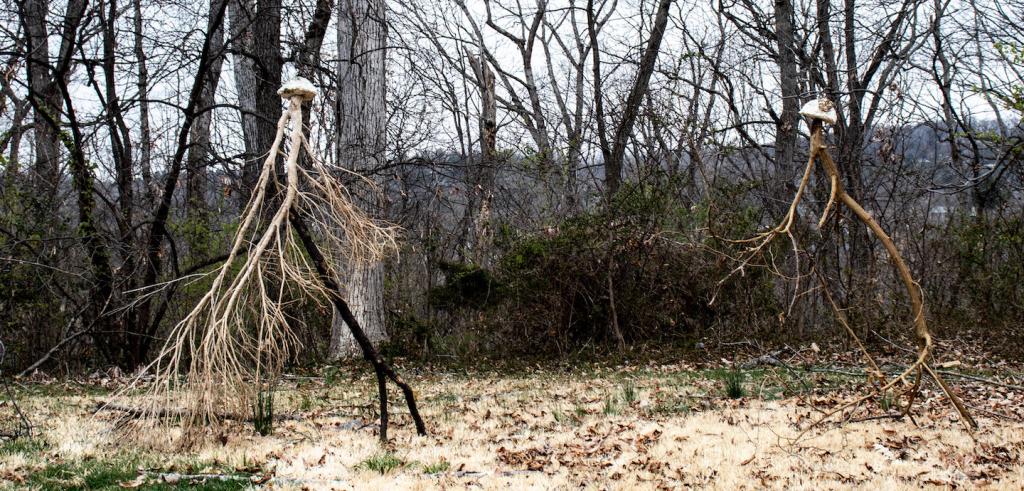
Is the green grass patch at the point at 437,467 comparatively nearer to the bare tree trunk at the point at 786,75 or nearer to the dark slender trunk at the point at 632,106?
the dark slender trunk at the point at 632,106

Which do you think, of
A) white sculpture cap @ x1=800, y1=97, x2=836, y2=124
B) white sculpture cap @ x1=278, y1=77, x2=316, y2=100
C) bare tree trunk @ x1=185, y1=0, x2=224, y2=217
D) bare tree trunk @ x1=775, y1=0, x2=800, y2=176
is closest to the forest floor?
white sculpture cap @ x1=800, y1=97, x2=836, y2=124

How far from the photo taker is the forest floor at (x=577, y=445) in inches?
198

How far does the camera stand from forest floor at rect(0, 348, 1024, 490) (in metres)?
5.02

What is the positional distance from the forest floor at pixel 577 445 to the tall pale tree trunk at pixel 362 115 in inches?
171

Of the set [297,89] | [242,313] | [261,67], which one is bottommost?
[242,313]

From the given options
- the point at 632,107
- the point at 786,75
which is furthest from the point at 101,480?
the point at 786,75

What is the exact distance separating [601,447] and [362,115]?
346 inches

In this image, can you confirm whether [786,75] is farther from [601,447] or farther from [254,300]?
[254,300]

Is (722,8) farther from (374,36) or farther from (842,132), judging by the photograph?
(374,36)

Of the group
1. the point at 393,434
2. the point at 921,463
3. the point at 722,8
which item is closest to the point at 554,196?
the point at 722,8

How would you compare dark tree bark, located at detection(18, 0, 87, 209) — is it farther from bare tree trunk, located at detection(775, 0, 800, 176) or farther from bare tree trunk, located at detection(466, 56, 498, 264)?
bare tree trunk, located at detection(775, 0, 800, 176)

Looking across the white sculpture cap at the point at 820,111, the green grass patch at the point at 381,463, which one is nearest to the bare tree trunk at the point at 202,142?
the green grass patch at the point at 381,463

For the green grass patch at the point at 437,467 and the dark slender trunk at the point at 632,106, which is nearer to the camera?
the green grass patch at the point at 437,467

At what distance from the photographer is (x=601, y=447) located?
19.7ft
